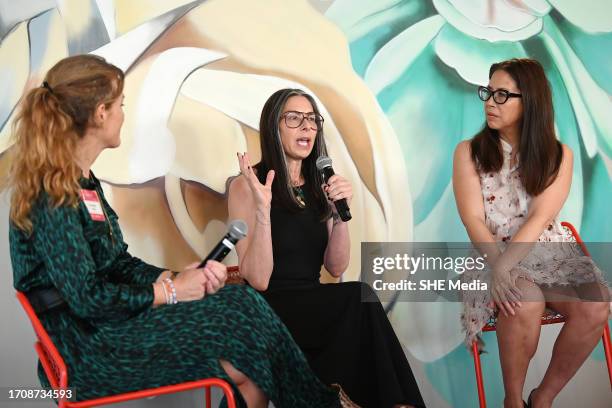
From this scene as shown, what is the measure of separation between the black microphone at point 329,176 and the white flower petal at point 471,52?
1078 millimetres

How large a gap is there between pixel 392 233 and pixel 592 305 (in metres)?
1.08

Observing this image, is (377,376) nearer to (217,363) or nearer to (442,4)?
(217,363)

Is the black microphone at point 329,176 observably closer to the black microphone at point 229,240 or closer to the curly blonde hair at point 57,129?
the black microphone at point 229,240

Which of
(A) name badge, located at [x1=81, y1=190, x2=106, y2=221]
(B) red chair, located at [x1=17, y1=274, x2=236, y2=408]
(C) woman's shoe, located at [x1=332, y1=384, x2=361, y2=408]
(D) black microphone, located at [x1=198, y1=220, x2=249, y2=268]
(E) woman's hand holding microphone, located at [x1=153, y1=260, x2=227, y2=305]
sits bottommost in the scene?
(C) woman's shoe, located at [x1=332, y1=384, x2=361, y2=408]

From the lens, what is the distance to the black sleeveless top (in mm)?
2844

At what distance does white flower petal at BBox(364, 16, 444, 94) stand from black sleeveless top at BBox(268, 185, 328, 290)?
0.89 meters

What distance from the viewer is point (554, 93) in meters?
3.64

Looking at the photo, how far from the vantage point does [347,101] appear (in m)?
3.52

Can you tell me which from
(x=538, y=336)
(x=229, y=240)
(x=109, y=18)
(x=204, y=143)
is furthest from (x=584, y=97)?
(x=229, y=240)

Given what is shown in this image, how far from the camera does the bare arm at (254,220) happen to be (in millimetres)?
2637

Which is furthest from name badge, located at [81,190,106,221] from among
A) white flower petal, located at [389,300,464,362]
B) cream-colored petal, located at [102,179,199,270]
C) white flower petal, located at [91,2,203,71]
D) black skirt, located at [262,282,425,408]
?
white flower petal, located at [389,300,464,362]

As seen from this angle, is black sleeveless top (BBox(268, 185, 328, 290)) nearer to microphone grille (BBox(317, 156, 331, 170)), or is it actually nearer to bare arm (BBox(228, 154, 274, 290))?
bare arm (BBox(228, 154, 274, 290))

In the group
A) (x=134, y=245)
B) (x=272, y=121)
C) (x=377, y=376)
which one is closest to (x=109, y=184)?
(x=134, y=245)

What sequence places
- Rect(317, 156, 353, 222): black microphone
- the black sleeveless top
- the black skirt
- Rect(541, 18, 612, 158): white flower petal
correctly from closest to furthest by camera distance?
the black skirt < Rect(317, 156, 353, 222): black microphone < the black sleeveless top < Rect(541, 18, 612, 158): white flower petal
